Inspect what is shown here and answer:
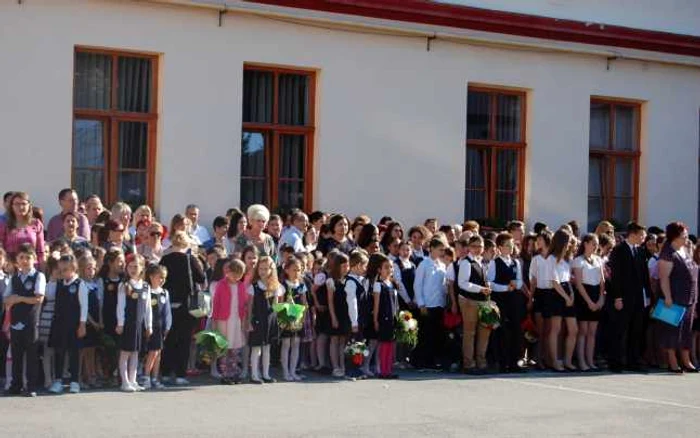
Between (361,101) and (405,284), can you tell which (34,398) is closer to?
(405,284)

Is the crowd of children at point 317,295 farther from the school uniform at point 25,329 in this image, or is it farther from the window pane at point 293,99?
the window pane at point 293,99

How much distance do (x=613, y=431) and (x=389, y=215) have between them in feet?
29.0

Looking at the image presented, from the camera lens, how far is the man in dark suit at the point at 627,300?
17122 millimetres

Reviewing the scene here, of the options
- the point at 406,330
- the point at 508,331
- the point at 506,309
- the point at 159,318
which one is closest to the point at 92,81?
the point at 159,318

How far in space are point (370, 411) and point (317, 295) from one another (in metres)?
3.22

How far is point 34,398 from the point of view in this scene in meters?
12.6

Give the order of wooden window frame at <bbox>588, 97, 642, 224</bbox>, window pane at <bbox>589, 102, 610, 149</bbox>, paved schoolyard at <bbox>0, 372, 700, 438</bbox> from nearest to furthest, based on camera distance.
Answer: paved schoolyard at <bbox>0, 372, 700, 438</bbox> < window pane at <bbox>589, 102, 610, 149</bbox> < wooden window frame at <bbox>588, 97, 642, 224</bbox>

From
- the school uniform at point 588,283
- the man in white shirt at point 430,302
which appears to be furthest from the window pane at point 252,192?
the school uniform at point 588,283

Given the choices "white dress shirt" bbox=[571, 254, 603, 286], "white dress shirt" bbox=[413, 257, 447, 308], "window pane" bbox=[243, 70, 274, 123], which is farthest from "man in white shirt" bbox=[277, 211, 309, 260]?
"white dress shirt" bbox=[571, 254, 603, 286]

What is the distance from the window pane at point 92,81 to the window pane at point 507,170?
732 cm

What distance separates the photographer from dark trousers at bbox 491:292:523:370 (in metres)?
16.4

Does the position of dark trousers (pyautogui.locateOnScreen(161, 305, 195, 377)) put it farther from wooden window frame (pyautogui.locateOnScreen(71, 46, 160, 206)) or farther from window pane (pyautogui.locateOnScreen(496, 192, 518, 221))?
window pane (pyautogui.locateOnScreen(496, 192, 518, 221))

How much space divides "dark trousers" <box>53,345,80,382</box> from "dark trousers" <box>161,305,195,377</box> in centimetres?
114

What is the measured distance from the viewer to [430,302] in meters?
16.3
